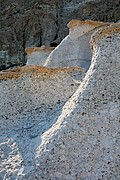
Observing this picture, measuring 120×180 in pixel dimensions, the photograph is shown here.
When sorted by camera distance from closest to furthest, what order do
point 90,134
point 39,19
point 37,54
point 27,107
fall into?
point 90,134
point 27,107
point 37,54
point 39,19

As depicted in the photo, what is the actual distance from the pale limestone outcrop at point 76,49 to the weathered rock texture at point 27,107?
4507mm

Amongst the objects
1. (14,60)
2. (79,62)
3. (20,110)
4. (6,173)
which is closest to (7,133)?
(20,110)

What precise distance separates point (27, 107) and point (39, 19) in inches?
844

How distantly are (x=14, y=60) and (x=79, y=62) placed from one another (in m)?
14.1

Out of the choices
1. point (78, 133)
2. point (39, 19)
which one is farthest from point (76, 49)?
point (39, 19)

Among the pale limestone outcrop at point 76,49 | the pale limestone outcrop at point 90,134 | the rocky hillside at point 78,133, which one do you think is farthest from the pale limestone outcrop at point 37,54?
the pale limestone outcrop at point 90,134

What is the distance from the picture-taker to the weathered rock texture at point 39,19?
27609 millimetres

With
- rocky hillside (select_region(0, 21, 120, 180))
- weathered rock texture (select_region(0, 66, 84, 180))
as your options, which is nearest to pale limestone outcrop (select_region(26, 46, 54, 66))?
weathered rock texture (select_region(0, 66, 84, 180))

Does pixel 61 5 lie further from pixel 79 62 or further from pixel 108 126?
pixel 108 126

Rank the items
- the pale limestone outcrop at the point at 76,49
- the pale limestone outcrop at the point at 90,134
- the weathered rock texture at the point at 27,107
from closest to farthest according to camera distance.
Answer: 1. the pale limestone outcrop at the point at 90,134
2. the weathered rock texture at the point at 27,107
3. the pale limestone outcrop at the point at 76,49

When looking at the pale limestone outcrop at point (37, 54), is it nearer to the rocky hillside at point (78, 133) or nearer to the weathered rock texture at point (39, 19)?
the weathered rock texture at point (39, 19)

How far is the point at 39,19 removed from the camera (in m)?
29.7

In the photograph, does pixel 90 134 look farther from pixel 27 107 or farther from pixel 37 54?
pixel 37 54

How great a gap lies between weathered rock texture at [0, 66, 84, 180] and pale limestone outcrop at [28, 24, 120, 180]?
37 centimetres
